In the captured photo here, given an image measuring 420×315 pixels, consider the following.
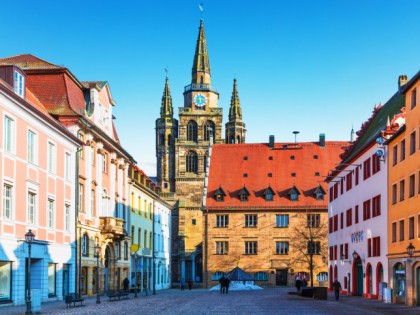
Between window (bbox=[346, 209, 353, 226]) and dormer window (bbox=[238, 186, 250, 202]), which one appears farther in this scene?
dormer window (bbox=[238, 186, 250, 202])

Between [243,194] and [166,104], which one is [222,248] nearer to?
[243,194]

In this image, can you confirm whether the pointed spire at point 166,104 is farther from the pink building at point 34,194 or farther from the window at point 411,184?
the window at point 411,184

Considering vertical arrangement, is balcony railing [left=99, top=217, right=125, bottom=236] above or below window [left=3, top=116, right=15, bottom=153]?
below

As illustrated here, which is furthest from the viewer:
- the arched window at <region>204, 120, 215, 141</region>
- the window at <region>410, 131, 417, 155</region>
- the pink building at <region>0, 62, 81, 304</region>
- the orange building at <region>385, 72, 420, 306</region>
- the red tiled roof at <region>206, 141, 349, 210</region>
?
the arched window at <region>204, 120, 215, 141</region>

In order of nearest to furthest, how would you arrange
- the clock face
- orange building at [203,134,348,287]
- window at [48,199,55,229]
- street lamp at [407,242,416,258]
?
street lamp at [407,242,416,258], window at [48,199,55,229], orange building at [203,134,348,287], the clock face

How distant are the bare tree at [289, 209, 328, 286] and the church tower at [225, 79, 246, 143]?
2170 inches

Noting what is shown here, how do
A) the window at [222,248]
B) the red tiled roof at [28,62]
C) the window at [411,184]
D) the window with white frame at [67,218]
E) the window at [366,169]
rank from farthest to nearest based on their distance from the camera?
1. the window at [222,248]
2. the window at [366,169]
3. the red tiled roof at [28,62]
4. the window with white frame at [67,218]
5. the window at [411,184]

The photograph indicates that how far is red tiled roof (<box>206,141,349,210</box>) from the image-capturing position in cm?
9525

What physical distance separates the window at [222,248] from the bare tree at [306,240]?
7.87 metres

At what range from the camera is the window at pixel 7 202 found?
37.6 meters

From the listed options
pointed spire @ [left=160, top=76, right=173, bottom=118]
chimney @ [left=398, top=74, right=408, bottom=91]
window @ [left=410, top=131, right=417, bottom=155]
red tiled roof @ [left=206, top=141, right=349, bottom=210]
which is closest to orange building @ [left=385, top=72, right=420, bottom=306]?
window @ [left=410, top=131, right=417, bottom=155]

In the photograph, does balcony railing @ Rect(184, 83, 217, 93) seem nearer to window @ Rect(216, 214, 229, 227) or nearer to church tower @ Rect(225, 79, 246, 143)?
church tower @ Rect(225, 79, 246, 143)

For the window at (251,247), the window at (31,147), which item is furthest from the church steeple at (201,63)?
the window at (31,147)

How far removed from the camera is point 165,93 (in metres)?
150
